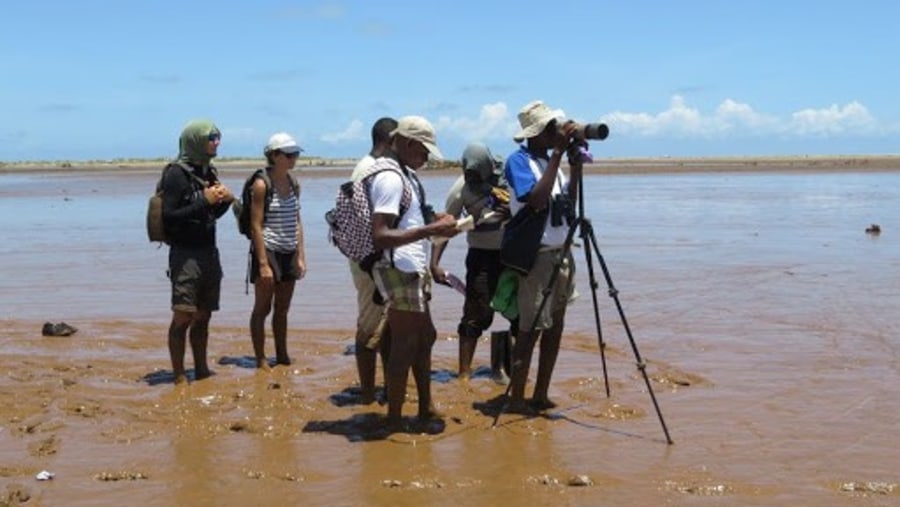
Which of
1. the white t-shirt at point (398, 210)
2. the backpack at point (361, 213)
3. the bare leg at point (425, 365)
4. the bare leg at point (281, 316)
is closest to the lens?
the white t-shirt at point (398, 210)

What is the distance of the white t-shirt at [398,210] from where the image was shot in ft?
18.3

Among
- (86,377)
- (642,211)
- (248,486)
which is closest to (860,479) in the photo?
(248,486)

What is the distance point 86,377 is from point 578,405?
3711 millimetres

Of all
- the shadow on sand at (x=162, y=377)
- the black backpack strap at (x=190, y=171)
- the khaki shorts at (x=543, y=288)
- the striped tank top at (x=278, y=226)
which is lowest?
the shadow on sand at (x=162, y=377)

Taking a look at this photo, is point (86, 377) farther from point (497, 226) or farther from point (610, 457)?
point (610, 457)

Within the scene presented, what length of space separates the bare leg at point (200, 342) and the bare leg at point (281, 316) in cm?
56

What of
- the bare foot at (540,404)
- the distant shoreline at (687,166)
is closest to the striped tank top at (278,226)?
the bare foot at (540,404)

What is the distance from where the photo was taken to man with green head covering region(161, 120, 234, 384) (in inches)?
272

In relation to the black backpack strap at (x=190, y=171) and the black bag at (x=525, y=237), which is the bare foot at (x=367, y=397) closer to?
the black bag at (x=525, y=237)

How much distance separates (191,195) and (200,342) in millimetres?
1160

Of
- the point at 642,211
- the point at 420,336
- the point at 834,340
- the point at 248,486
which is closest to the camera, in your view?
the point at 248,486

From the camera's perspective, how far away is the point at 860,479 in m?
5.12

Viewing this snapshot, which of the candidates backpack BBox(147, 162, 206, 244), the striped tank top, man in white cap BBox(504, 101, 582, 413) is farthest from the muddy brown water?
backpack BBox(147, 162, 206, 244)

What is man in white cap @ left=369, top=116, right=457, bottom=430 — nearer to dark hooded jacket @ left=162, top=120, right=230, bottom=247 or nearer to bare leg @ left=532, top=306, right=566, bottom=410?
bare leg @ left=532, top=306, right=566, bottom=410
